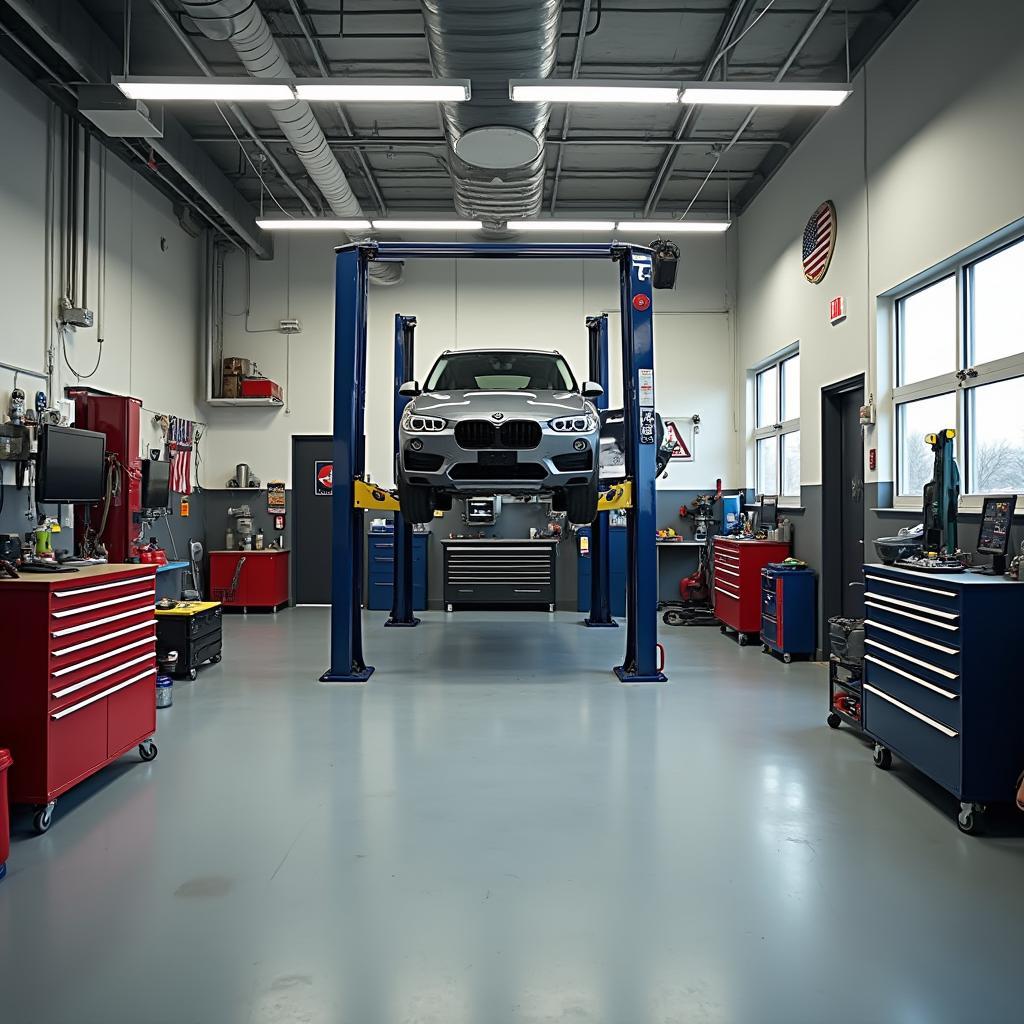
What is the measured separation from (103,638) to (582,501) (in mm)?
3014

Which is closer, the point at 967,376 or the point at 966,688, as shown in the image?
the point at 966,688

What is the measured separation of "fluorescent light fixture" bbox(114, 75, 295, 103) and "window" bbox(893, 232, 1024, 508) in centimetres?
428

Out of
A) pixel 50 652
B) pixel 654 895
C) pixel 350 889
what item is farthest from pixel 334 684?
pixel 654 895

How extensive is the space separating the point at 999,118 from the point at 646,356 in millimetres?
2361

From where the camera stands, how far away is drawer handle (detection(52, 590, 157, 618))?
3.10 m

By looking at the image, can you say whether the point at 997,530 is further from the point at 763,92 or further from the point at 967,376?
the point at 763,92

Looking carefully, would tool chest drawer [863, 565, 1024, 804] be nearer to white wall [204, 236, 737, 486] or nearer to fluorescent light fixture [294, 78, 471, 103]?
fluorescent light fixture [294, 78, 471, 103]

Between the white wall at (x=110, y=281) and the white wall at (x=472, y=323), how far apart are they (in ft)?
2.83

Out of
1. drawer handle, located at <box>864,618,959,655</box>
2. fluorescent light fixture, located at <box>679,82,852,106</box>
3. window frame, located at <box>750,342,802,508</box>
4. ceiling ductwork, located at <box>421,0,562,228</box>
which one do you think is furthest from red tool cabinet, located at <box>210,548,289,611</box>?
drawer handle, located at <box>864,618,959,655</box>

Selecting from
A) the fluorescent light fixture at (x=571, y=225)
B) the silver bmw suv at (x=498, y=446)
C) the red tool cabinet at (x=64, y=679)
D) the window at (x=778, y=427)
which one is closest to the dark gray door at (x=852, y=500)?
the window at (x=778, y=427)

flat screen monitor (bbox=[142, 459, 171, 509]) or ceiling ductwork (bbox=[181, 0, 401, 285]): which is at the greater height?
ceiling ductwork (bbox=[181, 0, 401, 285])

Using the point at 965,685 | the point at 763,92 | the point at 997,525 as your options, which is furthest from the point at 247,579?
the point at 965,685

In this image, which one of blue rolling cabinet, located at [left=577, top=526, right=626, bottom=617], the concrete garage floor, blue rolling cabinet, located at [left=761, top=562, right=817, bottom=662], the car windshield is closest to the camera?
the concrete garage floor

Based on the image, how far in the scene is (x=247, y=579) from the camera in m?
9.40
